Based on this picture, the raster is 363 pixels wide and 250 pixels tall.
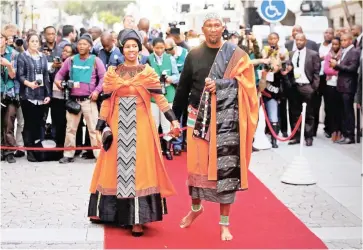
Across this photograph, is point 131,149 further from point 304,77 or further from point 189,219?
point 304,77

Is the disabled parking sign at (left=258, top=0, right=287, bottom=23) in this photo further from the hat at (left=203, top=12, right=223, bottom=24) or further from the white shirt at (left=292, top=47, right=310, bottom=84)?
the hat at (left=203, top=12, right=223, bottom=24)

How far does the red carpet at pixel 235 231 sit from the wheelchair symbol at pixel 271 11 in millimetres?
5689

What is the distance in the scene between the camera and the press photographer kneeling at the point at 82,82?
10203mm

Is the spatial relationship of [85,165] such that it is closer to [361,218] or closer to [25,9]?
[361,218]

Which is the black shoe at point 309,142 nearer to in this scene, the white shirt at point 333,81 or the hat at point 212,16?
the white shirt at point 333,81

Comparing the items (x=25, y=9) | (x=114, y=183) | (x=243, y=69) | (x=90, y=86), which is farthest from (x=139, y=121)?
(x=25, y=9)

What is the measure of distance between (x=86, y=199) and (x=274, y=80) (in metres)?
5.00

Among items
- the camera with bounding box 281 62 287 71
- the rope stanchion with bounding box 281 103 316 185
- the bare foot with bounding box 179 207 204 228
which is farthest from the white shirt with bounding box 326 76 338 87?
the bare foot with bounding box 179 207 204 228

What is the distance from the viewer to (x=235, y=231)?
6.75 metres

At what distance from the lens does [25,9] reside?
24.3m

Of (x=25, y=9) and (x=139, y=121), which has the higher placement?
(x=25, y=9)

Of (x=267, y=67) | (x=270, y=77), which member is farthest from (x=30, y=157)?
(x=270, y=77)

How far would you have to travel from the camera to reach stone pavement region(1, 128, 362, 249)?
651 cm

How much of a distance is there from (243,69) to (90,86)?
4426 mm
